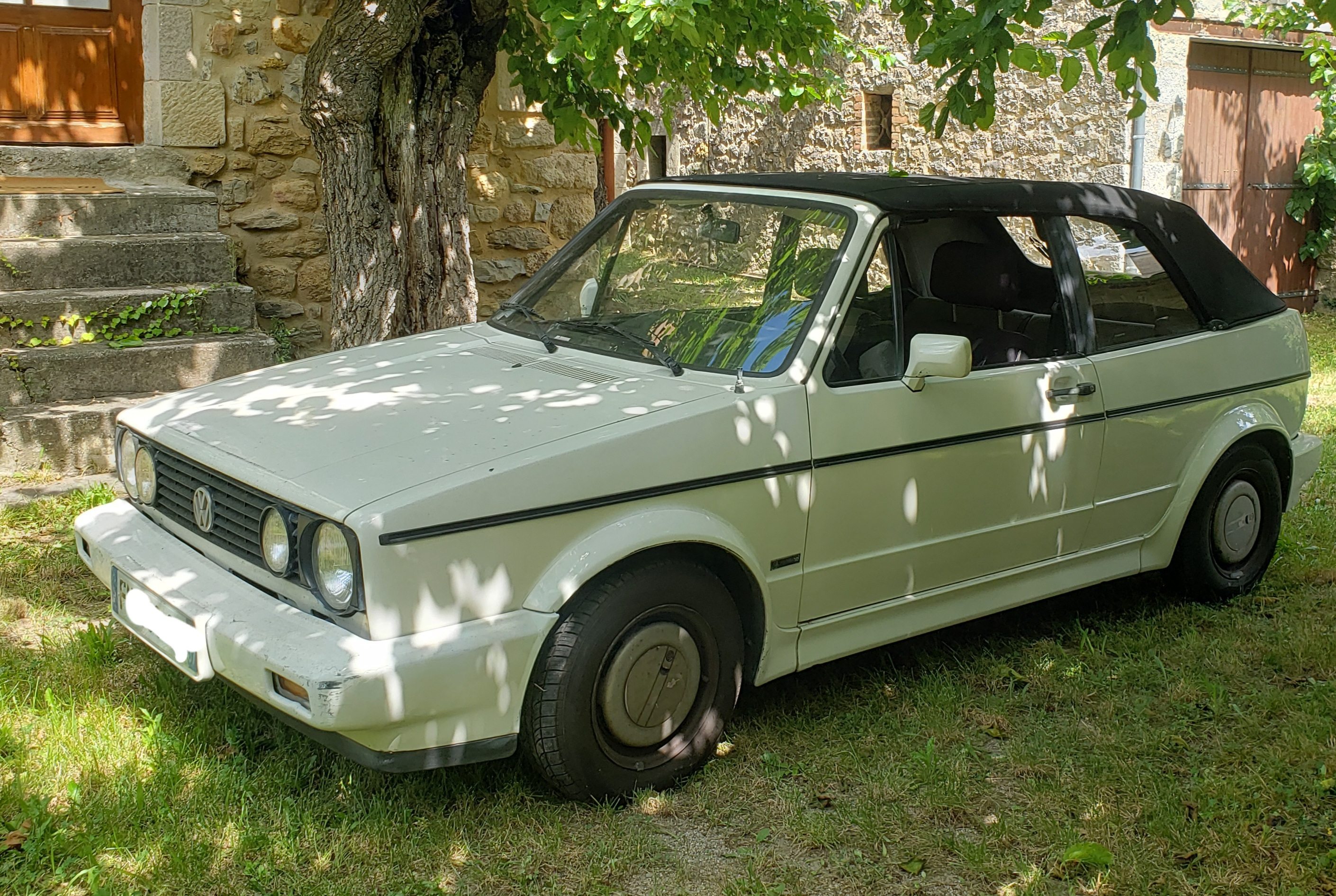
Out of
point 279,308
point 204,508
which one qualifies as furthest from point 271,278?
point 204,508

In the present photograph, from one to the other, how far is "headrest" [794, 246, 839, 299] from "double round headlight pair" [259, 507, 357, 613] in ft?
5.18

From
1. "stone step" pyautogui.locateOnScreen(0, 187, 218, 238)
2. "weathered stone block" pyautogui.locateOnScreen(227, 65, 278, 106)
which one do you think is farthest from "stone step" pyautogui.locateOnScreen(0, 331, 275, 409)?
"weathered stone block" pyautogui.locateOnScreen(227, 65, 278, 106)

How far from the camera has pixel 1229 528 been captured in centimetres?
492

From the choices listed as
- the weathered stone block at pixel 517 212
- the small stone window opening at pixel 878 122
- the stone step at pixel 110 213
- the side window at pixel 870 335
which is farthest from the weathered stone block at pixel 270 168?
the small stone window opening at pixel 878 122

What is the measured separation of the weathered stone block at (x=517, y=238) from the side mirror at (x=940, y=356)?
5599mm

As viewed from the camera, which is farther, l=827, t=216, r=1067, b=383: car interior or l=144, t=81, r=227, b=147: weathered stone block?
l=144, t=81, r=227, b=147: weathered stone block

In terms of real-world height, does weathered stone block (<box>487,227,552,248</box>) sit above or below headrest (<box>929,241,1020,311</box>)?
above

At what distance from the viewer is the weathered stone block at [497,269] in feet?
28.9

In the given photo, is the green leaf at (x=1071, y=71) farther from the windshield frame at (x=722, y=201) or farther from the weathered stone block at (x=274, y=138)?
the weathered stone block at (x=274, y=138)

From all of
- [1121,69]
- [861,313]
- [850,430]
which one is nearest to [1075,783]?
[850,430]

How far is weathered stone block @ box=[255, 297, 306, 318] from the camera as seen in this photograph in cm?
803

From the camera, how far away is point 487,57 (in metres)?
6.32

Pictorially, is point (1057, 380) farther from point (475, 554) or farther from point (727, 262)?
point (475, 554)

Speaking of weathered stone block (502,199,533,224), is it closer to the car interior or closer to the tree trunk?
the tree trunk
